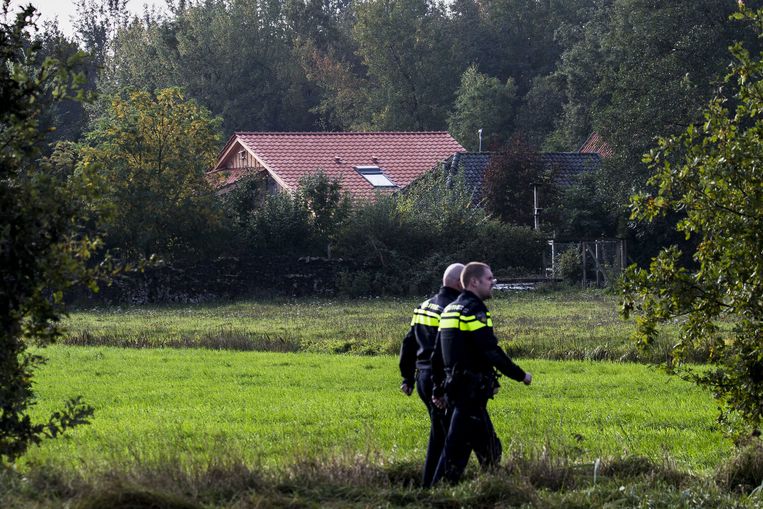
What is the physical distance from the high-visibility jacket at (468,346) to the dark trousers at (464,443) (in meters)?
0.21

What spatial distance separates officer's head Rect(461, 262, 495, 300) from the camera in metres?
10.2

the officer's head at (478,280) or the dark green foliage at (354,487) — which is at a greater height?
the officer's head at (478,280)

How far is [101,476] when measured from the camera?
8922 mm

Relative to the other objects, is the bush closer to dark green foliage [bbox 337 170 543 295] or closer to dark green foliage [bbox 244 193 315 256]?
dark green foliage [bbox 337 170 543 295]

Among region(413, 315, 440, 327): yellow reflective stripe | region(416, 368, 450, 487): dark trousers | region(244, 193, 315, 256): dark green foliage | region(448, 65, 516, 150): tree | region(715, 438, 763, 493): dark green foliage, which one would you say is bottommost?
region(715, 438, 763, 493): dark green foliage

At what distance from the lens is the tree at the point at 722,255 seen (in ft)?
33.8

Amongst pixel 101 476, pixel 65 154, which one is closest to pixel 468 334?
pixel 101 476

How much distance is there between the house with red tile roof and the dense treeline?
13.5 feet

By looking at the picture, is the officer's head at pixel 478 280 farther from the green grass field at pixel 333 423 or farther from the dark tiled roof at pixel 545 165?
the dark tiled roof at pixel 545 165

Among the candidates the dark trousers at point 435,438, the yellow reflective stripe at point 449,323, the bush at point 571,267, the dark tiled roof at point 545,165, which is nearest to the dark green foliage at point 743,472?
the dark trousers at point 435,438

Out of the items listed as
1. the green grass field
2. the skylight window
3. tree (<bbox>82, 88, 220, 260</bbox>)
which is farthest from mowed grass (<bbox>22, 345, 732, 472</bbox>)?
the skylight window

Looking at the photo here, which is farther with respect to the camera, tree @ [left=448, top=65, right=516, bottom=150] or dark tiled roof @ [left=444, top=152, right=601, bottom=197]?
tree @ [left=448, top=65, right=516, bottom=150]

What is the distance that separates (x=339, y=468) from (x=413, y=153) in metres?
53.2

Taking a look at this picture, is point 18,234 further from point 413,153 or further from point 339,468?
point 413,153
